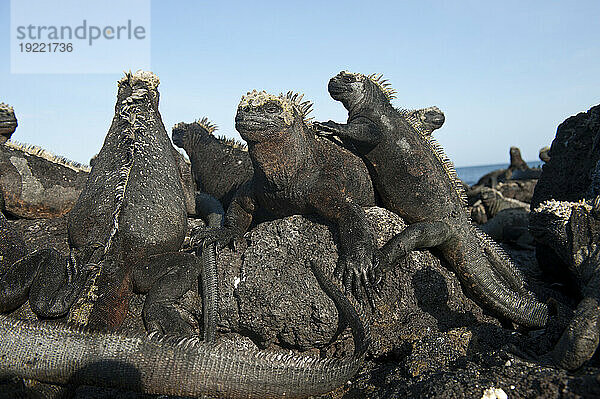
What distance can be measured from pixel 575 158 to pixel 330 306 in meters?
2.95

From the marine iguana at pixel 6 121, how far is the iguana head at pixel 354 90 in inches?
141

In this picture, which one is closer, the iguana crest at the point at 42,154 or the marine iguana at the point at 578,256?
the marine iguana at the point at 578,256

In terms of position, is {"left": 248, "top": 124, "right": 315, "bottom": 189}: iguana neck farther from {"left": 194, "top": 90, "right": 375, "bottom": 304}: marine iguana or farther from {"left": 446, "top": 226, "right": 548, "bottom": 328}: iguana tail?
{"left": 446, "top": 226, "right": 548, "bottom": 328}: iguana tail

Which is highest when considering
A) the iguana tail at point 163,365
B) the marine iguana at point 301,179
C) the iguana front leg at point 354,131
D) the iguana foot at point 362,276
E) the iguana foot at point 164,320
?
the iguana front leg at point 354,131

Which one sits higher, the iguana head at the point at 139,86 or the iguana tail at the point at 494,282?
the iguana head at the point at 139,86

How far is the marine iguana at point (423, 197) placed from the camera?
Answer: 3.58 metres

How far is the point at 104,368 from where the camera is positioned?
260 cm

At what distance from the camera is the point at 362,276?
3.26m

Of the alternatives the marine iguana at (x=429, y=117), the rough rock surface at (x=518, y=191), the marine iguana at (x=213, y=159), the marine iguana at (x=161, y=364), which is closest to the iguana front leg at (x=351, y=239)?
the marine iguana at (x=161, y=364)

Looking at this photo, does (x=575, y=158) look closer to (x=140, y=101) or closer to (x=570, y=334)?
(x=570, y=334)

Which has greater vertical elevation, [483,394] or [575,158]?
[575,158]

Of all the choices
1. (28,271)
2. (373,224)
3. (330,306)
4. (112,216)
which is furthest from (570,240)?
(28,271)

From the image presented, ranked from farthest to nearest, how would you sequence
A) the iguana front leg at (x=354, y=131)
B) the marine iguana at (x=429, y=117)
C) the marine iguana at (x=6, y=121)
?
the marine iguana at (x=6, y=121)
the marine iguana at (x=429, y=117)
the iguana front leg at (x=354, y=131)

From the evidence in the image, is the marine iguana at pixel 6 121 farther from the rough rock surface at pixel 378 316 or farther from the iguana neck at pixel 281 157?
the iguana neck at pixel 281 157
